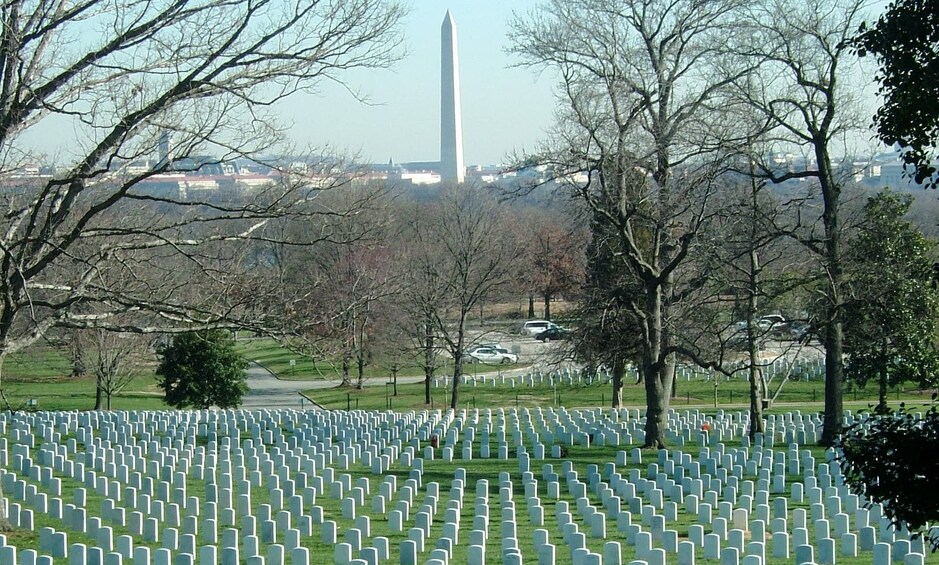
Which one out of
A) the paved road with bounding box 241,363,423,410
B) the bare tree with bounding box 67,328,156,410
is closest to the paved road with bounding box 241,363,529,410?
the paved road with bounding box 241,363,423,410

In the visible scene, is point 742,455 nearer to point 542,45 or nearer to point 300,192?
point 542,45

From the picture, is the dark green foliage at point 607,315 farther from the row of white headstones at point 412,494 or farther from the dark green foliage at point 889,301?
the dark green foliage at point 889,301

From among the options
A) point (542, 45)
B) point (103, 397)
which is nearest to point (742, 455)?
point (542, 45)

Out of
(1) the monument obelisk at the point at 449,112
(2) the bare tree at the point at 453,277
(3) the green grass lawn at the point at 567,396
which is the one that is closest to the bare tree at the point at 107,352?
(3) the green grass lawn at the point at 567,396

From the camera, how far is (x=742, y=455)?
18.1 m

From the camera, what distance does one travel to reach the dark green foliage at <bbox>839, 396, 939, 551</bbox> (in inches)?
267

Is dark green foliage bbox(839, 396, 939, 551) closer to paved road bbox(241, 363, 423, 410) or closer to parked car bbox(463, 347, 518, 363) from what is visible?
paved road bbox(241, 363, 423, 410)

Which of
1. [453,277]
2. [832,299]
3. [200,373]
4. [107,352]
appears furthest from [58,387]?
[832,299]

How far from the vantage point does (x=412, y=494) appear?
50.9 ft

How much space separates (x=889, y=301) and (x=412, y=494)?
36.5ft

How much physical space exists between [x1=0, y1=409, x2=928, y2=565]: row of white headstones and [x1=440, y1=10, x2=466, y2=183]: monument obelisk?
3560 inches

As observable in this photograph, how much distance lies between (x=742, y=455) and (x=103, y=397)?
25.1 m

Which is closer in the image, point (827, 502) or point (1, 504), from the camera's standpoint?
point (1, 504)

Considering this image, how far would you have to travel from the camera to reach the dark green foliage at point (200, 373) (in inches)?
1175
